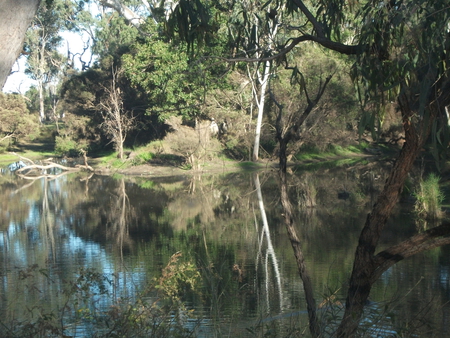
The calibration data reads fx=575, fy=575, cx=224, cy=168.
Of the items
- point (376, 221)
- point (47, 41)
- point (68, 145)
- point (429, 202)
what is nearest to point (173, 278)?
point (376, 221)

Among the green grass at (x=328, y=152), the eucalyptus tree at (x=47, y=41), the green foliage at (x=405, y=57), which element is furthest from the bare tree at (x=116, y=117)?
the green foliage at (x=405, y=57)

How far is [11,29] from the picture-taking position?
3.36 m

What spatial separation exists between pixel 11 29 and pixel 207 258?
6.13 meters

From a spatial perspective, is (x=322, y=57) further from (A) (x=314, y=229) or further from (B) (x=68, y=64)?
(B) (x=68, y=64)

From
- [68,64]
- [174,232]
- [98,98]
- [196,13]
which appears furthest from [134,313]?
[68,64]

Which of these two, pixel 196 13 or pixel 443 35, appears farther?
pixel 196 13

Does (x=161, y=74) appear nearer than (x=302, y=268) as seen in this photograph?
No

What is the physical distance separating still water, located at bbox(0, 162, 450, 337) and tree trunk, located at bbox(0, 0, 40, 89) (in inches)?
71.9

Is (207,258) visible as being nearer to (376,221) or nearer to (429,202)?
(376,221)

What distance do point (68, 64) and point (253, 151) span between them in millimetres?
28184

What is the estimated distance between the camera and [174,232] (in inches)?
473

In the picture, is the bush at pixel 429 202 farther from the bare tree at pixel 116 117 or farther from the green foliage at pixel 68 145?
the green foliage at pixel 68 145

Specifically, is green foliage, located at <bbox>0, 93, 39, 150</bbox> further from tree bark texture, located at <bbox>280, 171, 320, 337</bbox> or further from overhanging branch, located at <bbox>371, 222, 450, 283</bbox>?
overhanging branch, located at <bbox>371, 222, 450, 283</bbox>

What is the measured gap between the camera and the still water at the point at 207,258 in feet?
16.6
